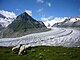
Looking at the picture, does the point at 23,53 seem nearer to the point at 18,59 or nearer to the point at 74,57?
the point at 18,59

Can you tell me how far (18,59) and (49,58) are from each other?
5538 mm

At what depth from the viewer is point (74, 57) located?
2822 centimetres

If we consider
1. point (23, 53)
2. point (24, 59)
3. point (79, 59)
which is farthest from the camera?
point (23, 53)

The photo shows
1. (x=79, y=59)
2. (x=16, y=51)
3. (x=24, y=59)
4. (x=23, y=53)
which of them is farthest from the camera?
(x=16, y=51)

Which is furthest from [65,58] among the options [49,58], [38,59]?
[38,59]

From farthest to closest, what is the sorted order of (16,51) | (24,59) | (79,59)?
(16,51)
(24,59)
(79,59)

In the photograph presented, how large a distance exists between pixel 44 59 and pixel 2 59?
7540mm

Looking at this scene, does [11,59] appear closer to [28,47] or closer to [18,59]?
[18,59]

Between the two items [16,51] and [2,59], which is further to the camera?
[16,51]

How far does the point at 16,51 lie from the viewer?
120 ft

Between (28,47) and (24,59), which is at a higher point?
(28,47)

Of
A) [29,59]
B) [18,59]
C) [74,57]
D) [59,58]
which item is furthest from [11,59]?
[74,57]

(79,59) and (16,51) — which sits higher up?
(16,51)

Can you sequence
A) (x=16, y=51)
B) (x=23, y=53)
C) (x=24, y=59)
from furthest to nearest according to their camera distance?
1. (x=16, y=51)
2. (x=23, y=53)
3. (x=24, y=59)
